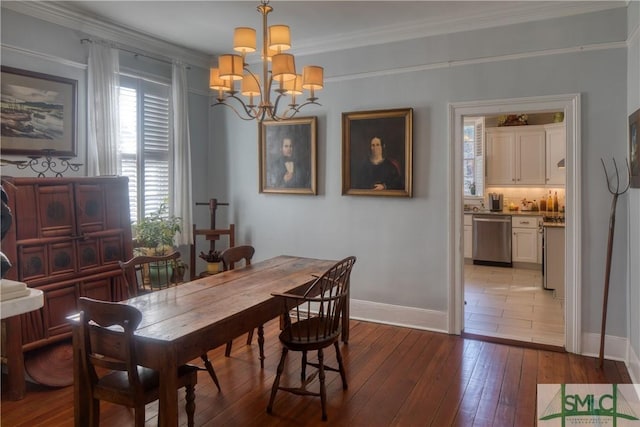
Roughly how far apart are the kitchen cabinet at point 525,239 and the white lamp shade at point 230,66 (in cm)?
603

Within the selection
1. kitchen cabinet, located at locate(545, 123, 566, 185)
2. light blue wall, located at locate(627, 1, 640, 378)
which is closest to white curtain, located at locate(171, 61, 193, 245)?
light blue wall, located at locate(627, 1, 640, 378)

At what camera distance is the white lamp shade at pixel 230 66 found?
2799mm

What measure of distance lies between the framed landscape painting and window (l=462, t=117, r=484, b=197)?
6374 millimetres

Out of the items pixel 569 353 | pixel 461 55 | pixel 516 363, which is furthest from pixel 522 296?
pixel 461 55

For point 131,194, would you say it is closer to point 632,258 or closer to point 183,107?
point 183,107

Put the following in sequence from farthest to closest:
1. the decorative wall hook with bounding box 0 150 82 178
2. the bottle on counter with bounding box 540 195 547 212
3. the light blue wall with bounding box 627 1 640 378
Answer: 1. the bottle on counter with bounding box 540 195 547 212
2. the decorative wall hook with bounding box 0 150 82 178
3. the light blue wall with bounding box 627 1 640 378

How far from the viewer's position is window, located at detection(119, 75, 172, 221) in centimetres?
445

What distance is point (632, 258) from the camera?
3.41 metres

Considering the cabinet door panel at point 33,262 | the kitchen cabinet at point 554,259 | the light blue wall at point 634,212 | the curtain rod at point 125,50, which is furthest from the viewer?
the kitchen cabinet at point 554,259

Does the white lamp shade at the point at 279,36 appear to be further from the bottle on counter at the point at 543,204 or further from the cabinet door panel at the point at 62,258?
the bottle on counter at the point at 543,204

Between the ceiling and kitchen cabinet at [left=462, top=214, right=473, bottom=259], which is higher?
the ceiling

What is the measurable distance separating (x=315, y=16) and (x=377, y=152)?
4.55 ft

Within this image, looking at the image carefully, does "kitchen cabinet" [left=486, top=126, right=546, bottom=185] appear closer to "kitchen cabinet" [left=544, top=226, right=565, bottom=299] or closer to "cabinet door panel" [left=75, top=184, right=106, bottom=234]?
→ "kitchen cabinet" [left=544, top=226, right=565, bottom=299]

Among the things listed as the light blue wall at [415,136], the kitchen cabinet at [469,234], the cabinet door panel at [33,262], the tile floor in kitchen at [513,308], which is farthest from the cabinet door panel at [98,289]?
the kitchen cabinet at [469,234]
